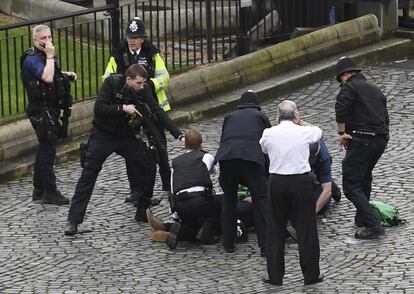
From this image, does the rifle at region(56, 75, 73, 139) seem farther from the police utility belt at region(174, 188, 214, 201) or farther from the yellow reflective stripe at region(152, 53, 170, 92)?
the police utility belt at region(174, 188, 214, 201)

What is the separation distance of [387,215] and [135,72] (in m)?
2.78

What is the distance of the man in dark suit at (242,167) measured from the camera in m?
12.3

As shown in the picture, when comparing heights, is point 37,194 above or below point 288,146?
below

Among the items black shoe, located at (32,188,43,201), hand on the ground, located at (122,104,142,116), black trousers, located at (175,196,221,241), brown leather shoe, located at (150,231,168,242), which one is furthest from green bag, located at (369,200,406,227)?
black shoe, located at (32,188,43,201)

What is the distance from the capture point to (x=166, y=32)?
17922mm

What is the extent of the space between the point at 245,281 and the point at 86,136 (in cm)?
496

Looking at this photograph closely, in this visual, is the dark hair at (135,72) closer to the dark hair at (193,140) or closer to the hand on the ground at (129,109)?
the hand on the ground at (129,109)

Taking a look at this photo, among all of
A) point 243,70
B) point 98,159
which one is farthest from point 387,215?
point 243,70

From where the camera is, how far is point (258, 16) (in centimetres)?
1933

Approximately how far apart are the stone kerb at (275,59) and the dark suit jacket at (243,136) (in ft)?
15.1

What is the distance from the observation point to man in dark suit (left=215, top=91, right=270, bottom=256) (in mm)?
12281

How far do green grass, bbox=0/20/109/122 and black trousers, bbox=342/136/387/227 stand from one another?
478 cm

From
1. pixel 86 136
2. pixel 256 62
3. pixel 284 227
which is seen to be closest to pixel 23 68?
pixel 86 136

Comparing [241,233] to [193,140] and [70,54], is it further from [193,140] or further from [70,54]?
[70,54]
